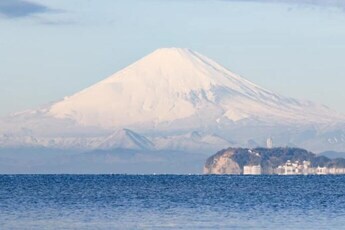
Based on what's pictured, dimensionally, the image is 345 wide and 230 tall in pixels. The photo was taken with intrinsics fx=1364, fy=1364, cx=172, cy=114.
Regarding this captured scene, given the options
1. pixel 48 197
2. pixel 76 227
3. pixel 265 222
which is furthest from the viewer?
pixel 48 197

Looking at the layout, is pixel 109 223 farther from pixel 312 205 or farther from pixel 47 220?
pixel 312 205

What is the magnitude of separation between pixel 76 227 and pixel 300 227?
11.7 m

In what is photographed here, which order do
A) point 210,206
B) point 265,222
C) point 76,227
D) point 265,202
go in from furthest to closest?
1. point 265,202
2. point 210,206
3. point 265,222
4. point 76,227

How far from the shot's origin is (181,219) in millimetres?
76875

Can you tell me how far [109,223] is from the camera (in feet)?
242

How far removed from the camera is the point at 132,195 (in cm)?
11538

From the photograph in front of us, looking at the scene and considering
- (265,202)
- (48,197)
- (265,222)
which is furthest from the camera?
(48,197)

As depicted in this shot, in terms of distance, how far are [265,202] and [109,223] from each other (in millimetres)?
28778

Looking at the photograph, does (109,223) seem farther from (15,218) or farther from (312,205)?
(312,205)

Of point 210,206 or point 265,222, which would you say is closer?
point 265,222

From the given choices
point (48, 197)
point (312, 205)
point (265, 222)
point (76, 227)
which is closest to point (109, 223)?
point (76, 227)

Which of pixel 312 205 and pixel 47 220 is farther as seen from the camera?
pixel 312 205

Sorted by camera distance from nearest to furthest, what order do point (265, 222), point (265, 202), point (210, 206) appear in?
point (265, 222)
point (210, 206)
point (265, 202)

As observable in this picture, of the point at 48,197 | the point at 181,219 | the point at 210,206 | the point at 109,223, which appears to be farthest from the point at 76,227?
the point at 48,197
